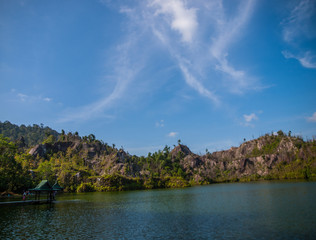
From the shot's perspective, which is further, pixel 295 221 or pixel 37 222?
pixel 37 222

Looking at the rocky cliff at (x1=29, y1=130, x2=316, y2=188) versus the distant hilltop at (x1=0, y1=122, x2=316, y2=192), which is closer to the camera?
the distant hilltop at (x1=0, y1=122, x2=316, y2=192)

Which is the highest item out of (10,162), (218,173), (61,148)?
(61,148)

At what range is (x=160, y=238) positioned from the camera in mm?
23594

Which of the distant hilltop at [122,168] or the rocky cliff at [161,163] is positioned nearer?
the distant hilltop at [122,168]

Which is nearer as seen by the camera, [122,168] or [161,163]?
[122,168]

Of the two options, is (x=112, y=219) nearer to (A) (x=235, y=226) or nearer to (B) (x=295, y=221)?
(A) (x=235, y=226)

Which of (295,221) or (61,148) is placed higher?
(61,148)

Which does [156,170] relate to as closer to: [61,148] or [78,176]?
[78,176]

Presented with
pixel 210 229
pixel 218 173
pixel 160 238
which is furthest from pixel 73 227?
pixel 218 173

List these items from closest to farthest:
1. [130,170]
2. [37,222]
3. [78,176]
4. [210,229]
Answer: [210,229] < [37,222] < [78,176] < [130,170]

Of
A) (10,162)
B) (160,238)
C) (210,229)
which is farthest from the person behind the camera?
(10,162)

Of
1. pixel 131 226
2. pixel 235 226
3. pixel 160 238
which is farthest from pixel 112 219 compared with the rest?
pixel 235 226

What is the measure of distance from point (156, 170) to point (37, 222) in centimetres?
14032

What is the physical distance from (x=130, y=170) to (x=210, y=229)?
436ft
